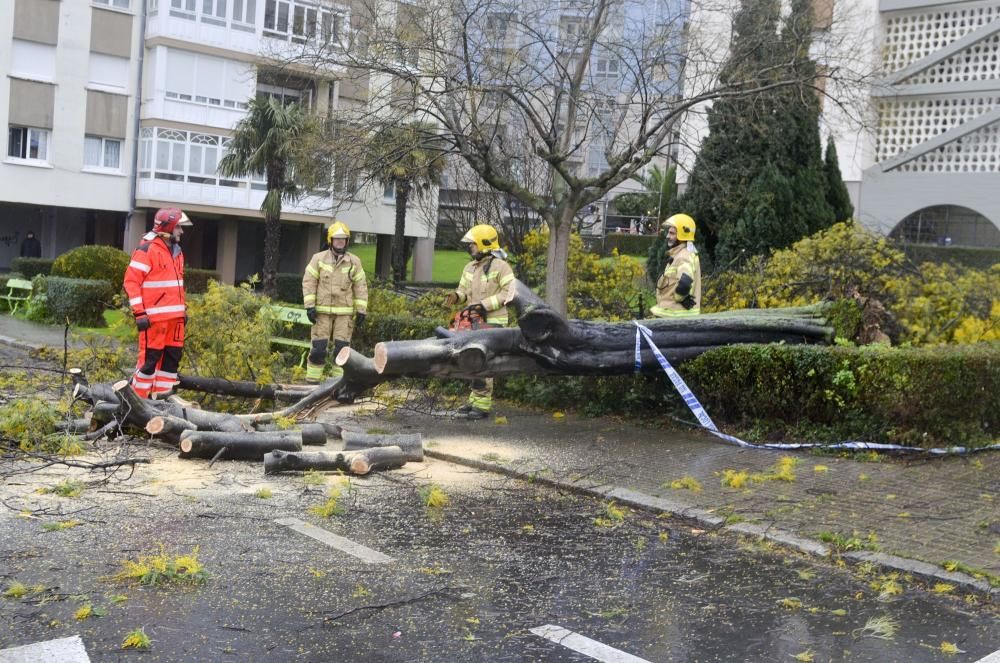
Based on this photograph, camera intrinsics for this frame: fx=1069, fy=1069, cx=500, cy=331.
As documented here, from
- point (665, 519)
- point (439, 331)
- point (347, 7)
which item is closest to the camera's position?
point (665, 519)

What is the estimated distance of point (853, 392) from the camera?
8.50 m

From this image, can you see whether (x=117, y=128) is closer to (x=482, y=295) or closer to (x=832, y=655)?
(x=482, y=295)

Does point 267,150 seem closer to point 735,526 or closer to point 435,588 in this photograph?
point 735,526

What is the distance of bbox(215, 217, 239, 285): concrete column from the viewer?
36.8m

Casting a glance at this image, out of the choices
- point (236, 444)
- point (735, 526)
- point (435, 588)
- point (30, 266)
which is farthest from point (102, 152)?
point (435, 588)

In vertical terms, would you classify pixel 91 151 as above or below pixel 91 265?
above

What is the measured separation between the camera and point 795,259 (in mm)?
12703

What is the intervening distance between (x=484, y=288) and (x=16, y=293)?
16719 mm

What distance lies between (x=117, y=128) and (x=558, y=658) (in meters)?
32.9

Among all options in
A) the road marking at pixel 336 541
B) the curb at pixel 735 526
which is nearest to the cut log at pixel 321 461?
the curb at pixel 735 526

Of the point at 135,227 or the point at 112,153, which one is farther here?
the point at 135,227

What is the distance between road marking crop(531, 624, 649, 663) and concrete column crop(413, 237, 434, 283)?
35.1 metres

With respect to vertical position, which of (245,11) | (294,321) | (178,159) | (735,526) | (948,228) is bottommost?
(735,526)

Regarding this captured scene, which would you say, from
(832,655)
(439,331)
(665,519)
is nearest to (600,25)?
(439,331)
